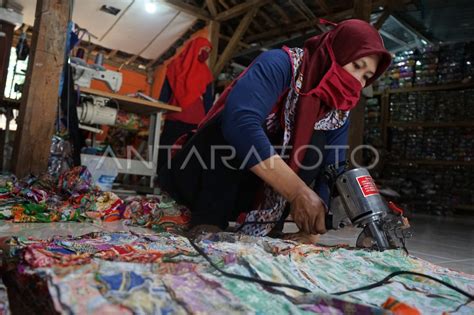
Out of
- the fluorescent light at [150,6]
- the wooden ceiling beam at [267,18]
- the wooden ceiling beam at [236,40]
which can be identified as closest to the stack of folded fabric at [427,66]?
the wooden ceiling beam at [267,18]

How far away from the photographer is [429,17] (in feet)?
17.8

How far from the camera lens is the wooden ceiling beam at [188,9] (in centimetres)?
607

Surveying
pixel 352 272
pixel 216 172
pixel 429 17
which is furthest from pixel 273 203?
pixel 429 17

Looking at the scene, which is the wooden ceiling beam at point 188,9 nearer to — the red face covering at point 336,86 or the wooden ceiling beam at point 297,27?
the wooden ceiling beam at point 297,27

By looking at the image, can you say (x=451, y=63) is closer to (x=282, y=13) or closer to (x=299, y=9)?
(x=299, y=9)

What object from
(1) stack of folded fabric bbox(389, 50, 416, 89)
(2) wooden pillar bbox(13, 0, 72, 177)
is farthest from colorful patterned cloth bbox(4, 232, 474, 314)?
(1) stack of folded fabric bbox(389, 50, 416, 89)

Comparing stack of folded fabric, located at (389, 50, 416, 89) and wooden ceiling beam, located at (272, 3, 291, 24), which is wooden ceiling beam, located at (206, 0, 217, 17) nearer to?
wooden ceiling beam, located at (272, 3, 291, 24)

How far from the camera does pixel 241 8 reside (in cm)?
614

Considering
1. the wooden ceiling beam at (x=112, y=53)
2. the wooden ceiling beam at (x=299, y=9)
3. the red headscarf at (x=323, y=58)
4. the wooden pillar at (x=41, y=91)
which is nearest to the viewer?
the red headscarf at (x=323, y=58)

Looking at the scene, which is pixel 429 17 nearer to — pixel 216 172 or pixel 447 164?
pixel 447 164

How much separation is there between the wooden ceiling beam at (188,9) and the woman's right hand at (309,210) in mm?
5333

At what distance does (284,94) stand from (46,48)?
1824mm

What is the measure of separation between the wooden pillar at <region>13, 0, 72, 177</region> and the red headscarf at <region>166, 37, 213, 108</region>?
6.02 ft

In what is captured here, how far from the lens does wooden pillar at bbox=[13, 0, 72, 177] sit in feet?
8.64
